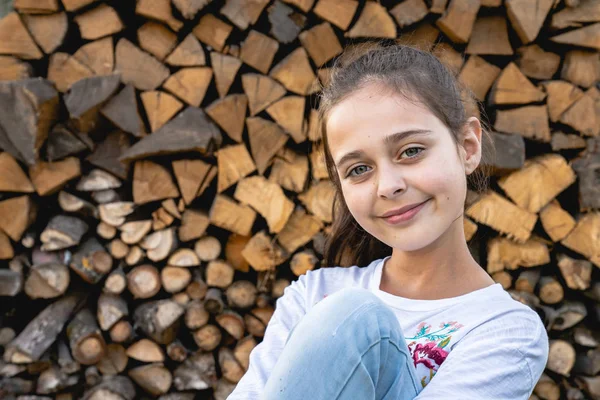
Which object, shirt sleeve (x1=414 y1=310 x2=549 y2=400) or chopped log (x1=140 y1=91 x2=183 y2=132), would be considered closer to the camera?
shirt sleeve (x1=414 y1=310 x2=549 y2=400)

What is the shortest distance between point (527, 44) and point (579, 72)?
0.67ft

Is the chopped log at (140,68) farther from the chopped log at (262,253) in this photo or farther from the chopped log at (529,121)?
the chopped log at (529,121)

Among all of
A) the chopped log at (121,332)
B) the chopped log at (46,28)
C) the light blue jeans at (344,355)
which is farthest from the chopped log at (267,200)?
the light blue jeans at (344,355)

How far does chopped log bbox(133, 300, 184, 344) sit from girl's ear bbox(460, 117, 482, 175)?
1.27m

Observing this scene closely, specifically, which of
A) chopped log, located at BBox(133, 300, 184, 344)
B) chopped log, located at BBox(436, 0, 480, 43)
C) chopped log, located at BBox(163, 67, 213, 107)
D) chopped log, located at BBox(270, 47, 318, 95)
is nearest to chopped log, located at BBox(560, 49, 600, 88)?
chopped log, located at BBox(436, 0, 480, 43)

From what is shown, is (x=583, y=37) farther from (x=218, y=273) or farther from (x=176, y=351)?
(x=176, y=351)

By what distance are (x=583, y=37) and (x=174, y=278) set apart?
1.65m

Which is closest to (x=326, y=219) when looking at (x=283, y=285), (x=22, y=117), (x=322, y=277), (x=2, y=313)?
(x=283, y=285)

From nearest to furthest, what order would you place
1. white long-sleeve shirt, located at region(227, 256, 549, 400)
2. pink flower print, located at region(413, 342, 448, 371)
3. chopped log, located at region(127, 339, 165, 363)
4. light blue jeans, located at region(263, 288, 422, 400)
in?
light blue jeans, located at region(263, 288, 422, 400)
white long-sleeve shirt, located at region(227, 256, 549, 400)
pink flower print, located at region(413, 342, 448, 371)
chopped log, located at region(127, 339, 165, 363)

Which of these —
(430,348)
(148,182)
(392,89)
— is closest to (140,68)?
(148,182)

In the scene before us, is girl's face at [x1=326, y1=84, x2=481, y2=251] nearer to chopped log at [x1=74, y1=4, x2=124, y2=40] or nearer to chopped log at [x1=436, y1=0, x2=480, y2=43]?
chopped log at [x1=436, y1=0, x2=480, y2=43]

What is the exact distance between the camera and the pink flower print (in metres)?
1.07

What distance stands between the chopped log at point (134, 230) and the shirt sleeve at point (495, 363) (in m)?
1.31

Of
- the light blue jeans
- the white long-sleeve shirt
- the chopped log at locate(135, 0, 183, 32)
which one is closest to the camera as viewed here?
the light blue jeans
